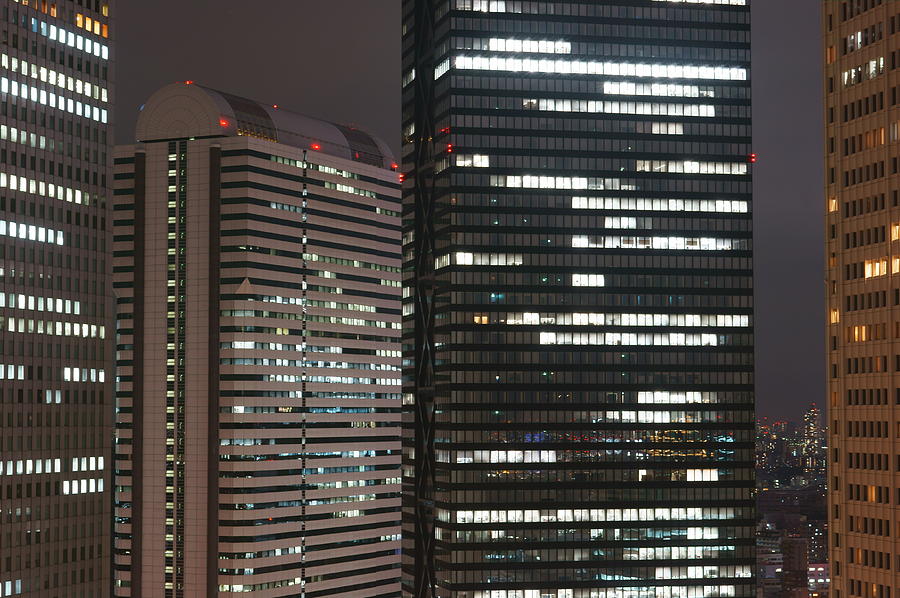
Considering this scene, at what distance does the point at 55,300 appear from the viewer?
189625 mm

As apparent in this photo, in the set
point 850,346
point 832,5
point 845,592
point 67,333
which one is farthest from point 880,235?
point 67,333

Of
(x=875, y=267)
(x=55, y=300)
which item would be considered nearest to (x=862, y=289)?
(x=875, y=267)

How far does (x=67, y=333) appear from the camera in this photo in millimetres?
190875

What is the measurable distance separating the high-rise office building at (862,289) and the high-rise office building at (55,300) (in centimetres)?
10103

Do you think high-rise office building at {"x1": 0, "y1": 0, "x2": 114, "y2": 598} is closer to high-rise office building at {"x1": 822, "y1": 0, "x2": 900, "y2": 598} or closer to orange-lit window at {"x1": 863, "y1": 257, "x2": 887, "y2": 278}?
high-rise office building at {"x1": 822, "y1": 0, "x2": 900, "y2": 598}

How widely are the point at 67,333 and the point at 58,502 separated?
23.4 meters

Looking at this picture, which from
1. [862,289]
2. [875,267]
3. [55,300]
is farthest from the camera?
[55,300]

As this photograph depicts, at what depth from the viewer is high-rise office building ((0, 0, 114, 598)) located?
182500mm

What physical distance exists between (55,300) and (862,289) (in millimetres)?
107374

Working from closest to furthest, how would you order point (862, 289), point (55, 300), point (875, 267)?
point (875, 267) → point (862, 289) → point (55, 300)

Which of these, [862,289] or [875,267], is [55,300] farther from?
[875,267]

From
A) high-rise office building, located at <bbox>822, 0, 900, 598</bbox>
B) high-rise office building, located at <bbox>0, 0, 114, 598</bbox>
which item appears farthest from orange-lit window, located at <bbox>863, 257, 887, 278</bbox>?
high-rise office building, located at <bbox>0, 0, 114, 598</bbox>

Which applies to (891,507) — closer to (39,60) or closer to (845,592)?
(845,592)

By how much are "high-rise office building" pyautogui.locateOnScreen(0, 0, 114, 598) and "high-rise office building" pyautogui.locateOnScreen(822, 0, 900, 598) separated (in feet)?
331
